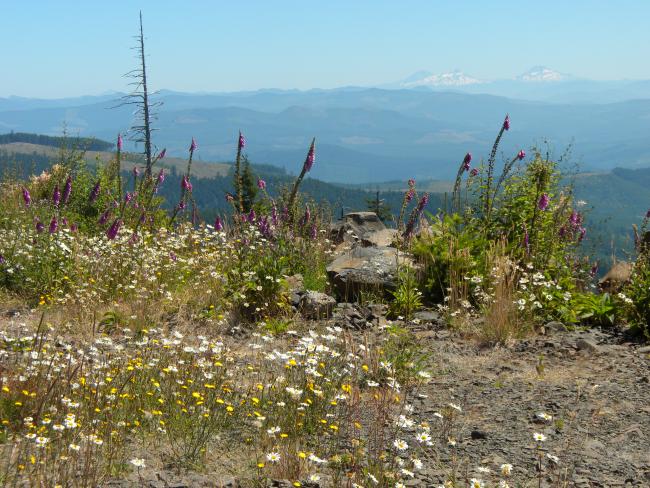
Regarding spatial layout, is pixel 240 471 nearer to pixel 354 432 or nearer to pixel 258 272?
pixel 354 432

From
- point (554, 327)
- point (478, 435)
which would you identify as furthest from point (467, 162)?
point (478, 435)

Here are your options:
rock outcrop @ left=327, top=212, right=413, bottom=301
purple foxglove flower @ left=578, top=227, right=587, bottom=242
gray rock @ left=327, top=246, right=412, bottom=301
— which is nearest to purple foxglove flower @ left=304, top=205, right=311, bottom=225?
rock outcrop @ left=327, top=212, right=413, bottom=301

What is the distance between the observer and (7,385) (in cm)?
479

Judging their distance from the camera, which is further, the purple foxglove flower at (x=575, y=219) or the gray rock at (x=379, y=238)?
the gray rock at (x=379, y=238)

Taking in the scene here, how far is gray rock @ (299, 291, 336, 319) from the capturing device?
8259mm

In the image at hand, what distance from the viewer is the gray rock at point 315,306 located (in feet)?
27.1

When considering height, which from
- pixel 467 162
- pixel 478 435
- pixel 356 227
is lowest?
pixel 478 435

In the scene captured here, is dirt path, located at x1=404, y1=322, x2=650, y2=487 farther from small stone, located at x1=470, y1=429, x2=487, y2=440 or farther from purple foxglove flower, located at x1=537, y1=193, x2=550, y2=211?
purple foxglove flower, located at x1=537, y1=193, x2=550, y2=211

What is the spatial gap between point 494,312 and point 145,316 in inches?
166

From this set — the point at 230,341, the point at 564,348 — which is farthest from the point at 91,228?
the point at 564,348

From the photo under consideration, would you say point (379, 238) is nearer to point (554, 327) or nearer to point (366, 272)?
point (366, 272)

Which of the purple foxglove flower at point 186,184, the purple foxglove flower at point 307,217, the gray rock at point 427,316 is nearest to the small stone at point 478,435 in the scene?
the gray rock at point 427,316

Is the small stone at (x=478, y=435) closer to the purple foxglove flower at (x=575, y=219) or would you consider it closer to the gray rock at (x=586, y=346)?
the gray rock at (x=586, y=346)

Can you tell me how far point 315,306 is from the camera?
8.25 metres
